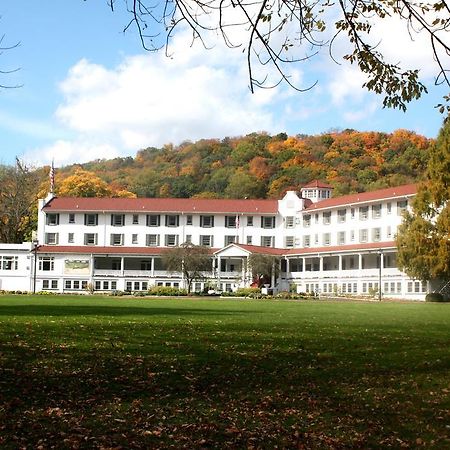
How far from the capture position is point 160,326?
58.3 ft

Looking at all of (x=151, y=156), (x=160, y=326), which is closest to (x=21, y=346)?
(x=160, y=326)

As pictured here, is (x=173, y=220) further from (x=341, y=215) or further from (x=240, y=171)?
(x=240, y=171)

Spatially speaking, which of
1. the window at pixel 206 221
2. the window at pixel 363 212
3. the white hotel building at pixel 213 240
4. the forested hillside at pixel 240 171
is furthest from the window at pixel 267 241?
the window at pixel 363 212

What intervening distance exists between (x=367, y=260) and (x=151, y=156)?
58.1 meters

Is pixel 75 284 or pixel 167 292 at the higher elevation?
pixel 75 284

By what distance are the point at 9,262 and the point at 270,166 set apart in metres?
38.7

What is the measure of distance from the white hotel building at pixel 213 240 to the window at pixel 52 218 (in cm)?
11

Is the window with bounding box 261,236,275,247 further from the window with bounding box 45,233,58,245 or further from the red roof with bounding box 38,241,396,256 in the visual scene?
the window with bounding box 45,233,58,245

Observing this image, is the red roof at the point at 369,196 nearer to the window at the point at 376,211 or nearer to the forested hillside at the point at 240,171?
the window at the point at 376,211

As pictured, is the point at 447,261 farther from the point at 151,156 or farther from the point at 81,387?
the point at 151,156

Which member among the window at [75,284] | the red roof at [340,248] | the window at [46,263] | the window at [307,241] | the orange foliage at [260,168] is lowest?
the window at [75,284]

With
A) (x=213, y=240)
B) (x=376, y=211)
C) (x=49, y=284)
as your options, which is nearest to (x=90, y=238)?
(x=49, y=284)

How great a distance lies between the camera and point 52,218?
78688mm

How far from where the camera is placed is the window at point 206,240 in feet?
256
